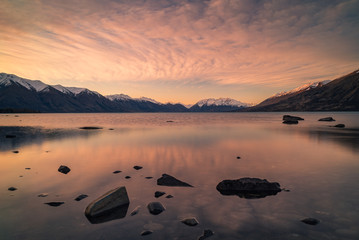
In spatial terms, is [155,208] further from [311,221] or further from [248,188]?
[311,221]

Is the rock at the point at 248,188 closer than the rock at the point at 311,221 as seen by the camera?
No

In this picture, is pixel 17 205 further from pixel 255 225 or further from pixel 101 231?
pixel 255 225

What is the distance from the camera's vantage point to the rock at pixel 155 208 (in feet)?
32.9

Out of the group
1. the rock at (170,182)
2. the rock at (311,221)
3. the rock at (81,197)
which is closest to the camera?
the rock at (311,221)

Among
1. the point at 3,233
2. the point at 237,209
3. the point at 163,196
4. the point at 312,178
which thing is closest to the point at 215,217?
the point at 237,209

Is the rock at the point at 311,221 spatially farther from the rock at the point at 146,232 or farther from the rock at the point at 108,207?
the rock at the point at 108,207

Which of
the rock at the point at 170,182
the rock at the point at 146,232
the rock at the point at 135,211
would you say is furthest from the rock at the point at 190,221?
the rock at the point at 170,182

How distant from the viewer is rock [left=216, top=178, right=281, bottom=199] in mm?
12383

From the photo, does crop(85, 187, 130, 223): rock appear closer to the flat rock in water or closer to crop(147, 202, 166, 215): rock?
crop(147, 202, 166, 215): rock

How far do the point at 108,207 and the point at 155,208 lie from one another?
2.46 metres

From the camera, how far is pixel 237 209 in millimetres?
10344

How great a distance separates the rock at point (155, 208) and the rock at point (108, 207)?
1255 millimetres

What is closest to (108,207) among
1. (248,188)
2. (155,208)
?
(155,208)

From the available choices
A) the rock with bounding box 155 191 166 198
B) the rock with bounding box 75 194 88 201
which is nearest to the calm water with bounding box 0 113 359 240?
the rock with bounding box 155 191 166 198
